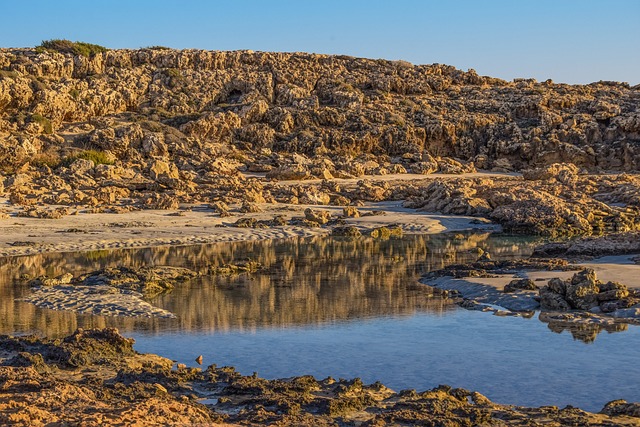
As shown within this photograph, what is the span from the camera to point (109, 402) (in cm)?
745

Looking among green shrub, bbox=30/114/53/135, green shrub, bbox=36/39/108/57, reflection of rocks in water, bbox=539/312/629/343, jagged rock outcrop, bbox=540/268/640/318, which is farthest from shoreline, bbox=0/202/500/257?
green shrub, bbox=36/39/108/57

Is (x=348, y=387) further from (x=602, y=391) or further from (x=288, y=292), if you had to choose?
(x=288, y=292)

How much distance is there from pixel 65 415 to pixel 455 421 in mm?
3078

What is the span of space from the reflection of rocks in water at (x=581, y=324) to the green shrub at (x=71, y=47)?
3724 centimetres

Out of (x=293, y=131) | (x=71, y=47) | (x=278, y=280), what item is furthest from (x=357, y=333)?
(x=71, y=47)

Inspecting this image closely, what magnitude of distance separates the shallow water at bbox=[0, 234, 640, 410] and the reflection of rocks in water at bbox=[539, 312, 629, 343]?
6cm

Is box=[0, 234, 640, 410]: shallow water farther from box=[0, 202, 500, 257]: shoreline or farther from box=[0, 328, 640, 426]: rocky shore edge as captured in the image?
box=[0, 202, 500, 257]: shoreline

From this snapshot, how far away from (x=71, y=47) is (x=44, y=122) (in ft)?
32.7

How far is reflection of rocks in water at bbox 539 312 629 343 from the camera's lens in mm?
11281

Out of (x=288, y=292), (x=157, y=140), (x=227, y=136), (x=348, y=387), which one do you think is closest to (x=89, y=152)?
(x=157, y=140)

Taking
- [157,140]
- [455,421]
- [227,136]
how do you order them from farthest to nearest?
[227,136], [157,140], [455,421]

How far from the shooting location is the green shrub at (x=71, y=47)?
45.2 metres

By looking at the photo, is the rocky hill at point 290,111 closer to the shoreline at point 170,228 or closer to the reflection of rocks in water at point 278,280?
the shoreline at point 170,228

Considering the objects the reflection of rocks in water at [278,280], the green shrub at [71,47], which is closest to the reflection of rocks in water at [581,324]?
the reflection of rocks in water at [278,280]
